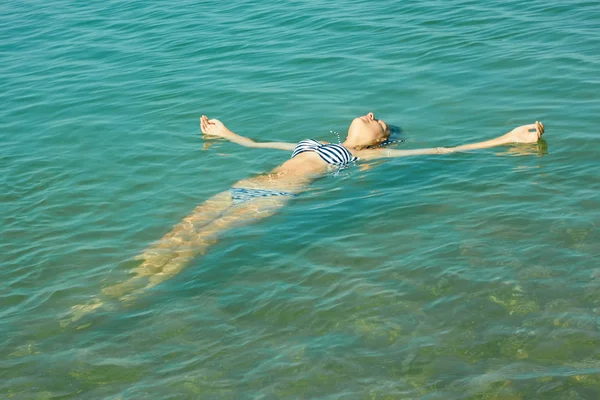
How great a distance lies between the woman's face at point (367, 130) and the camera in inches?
416

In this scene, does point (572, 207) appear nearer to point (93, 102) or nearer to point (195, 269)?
point (195, 269)

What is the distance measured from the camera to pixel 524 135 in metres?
10.2

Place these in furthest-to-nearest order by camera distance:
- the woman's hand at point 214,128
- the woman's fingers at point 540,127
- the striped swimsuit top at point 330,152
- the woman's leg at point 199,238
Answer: the woman's hand at point 214,128 < the striped swimsuit top at point 330,152 < the woman's fingers at point 540,127 < the woman's leg at point 199,238

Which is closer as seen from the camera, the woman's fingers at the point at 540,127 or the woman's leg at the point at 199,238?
the woman's leg at the point at 199,238

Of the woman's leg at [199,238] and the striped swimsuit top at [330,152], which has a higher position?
the striped swimsuit top at [330,152]

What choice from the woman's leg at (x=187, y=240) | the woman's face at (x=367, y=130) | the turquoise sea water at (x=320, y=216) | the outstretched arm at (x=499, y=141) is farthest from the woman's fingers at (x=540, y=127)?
the woman's leg at (x=187, y=240)

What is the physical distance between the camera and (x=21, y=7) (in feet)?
71.9

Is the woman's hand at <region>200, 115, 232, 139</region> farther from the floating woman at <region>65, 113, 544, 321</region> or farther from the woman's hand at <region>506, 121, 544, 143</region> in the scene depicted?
the woman's hand at <region>506, 121, 544, 143</region>

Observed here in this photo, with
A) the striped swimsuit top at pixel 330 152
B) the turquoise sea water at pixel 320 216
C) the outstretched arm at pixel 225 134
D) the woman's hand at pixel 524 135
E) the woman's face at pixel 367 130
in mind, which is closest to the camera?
the turquoise sea water at pixel 320 216

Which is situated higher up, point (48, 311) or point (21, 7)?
point (21, 7)

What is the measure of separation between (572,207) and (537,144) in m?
2.15

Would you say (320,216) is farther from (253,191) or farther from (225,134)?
(225,134)

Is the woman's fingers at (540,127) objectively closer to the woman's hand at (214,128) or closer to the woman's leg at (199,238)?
the woman's leg at (199,238)

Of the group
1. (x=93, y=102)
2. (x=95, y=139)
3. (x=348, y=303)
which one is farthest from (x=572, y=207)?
(x=93, y=102)
